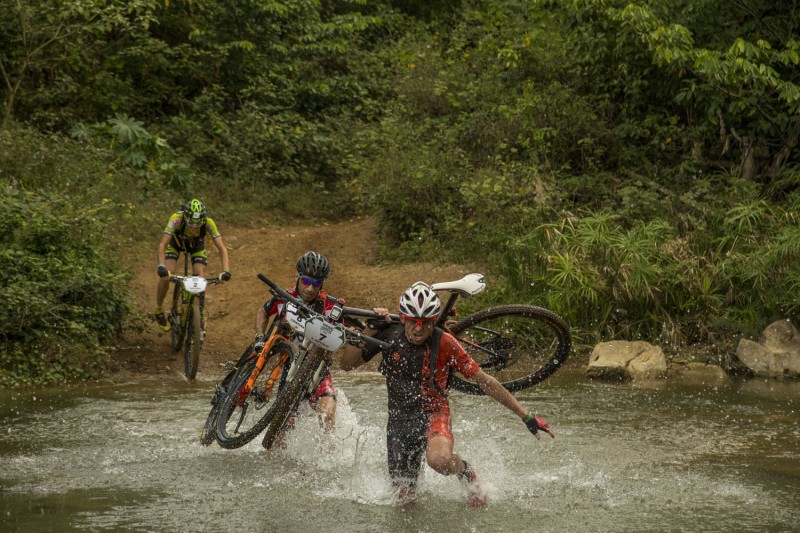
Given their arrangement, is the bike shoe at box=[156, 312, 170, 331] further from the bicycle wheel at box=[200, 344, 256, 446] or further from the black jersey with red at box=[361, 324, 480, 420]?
the black jersey with red at box=[361, 324, 480, 420]

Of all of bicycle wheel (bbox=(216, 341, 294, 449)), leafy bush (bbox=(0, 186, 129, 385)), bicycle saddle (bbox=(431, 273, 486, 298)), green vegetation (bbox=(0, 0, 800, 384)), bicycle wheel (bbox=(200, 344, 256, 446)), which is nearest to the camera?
bicycle saddle (bbox=(431, 273, 486, 298))

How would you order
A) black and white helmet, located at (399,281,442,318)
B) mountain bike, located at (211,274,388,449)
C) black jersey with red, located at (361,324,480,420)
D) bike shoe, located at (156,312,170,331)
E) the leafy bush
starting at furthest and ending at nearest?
bike shoe, located at (156,312,170,331)
the leafy bush
mountain bike, located at (211,274,388,449)
black jersey with red, located at (361,324,480,420)
black and white helmet, located at (399,281,442,318)

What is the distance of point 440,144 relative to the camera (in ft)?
65.1

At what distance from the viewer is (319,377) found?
26.7ft

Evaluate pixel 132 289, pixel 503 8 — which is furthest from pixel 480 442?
pixel 503 8

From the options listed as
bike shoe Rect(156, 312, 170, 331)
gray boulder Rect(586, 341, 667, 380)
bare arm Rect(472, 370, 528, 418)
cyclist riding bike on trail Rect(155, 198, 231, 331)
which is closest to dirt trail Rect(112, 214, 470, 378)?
bike shoe Rect(156, 312, 170, 331)

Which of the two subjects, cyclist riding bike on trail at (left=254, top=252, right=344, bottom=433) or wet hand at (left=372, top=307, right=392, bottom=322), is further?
cyclist riding bike on trail at (left=254, top=252, right=344, bottom=433)

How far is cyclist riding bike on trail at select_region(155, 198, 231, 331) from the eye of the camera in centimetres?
1254

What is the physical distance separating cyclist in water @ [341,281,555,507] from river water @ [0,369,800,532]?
0.38 metres

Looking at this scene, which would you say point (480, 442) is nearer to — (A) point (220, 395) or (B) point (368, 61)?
(A) point (220, 395)

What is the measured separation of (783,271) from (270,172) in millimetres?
12192

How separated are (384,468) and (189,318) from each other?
4941mm

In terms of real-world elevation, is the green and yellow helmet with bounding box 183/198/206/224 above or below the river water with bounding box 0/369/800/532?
above

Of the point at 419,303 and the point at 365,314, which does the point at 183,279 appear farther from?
the point at 419,303
